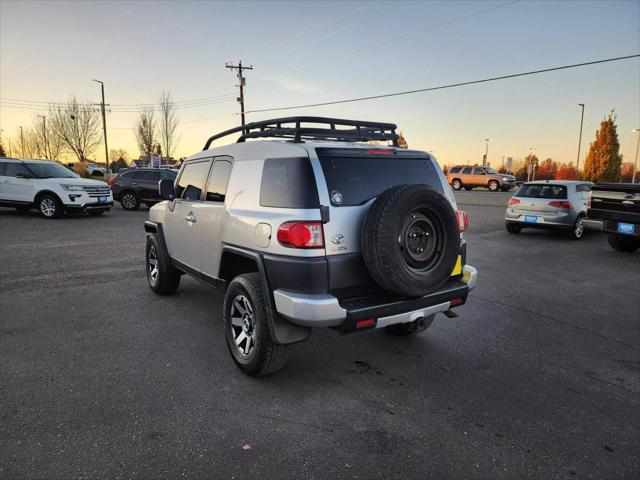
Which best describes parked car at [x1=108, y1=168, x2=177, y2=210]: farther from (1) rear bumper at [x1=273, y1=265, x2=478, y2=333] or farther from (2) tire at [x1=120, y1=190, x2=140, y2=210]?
(1) rear bumper at [x1=273, y1=265, x2=478, y2=333]

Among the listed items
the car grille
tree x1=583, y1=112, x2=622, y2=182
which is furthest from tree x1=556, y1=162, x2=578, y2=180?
the car grille

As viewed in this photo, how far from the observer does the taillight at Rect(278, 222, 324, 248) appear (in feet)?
9.61

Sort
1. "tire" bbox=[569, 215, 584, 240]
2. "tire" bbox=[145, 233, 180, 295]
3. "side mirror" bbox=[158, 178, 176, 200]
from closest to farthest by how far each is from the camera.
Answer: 1. "side mirror" bbox=[158, 178, 176, 200]
2. "tire" bbox=[145, 233, 180, 295]
3. "tire" bbox=[569, 215, 584, 240]

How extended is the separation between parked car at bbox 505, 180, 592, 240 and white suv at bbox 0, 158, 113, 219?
43.7 feet

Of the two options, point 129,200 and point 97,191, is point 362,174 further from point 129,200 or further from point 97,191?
Result: point 129,200

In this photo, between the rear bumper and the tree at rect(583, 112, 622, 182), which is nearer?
the rear bumper

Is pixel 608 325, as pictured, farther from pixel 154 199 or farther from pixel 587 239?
pixel 154 199

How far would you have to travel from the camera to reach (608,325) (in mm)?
4871

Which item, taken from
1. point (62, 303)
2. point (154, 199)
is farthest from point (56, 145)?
point (62, 303)

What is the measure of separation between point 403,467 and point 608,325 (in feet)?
12.5

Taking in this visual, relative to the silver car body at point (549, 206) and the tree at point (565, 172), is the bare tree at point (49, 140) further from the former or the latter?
the tree at point (565, 172)

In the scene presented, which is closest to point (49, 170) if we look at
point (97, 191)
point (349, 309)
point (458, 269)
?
point (97, 191)

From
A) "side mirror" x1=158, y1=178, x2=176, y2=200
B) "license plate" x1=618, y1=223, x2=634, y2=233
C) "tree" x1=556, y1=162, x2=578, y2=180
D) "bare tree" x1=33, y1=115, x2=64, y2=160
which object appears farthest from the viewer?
"tree" x1=556, y1=162, x2=578, y2=180

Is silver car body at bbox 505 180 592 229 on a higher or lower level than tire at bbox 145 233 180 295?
higher
